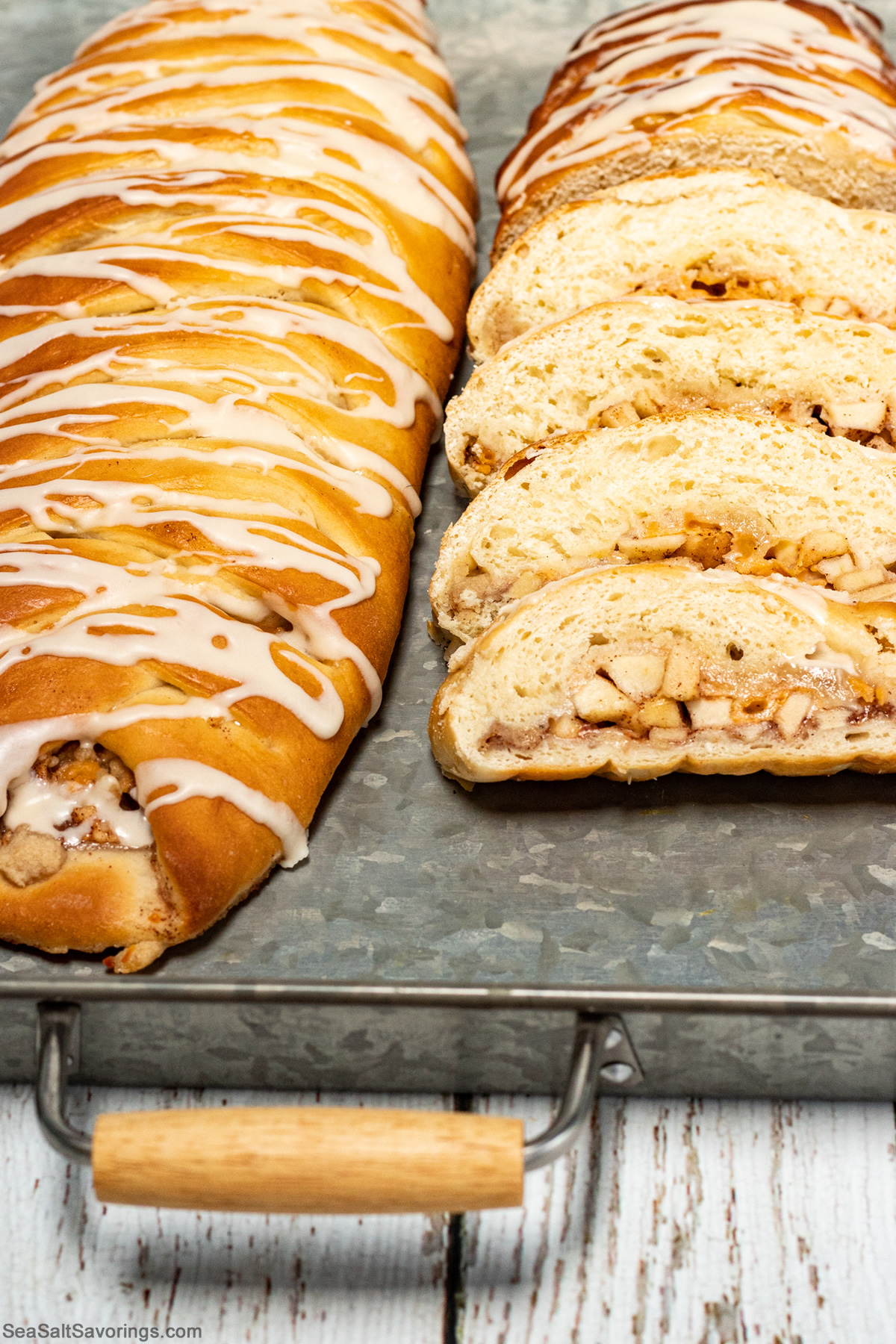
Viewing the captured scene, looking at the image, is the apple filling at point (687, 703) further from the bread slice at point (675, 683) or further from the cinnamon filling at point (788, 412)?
the cinnamon filling at point (788, 412)

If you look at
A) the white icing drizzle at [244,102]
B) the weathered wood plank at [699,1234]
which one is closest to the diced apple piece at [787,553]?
the weathered wood plank at [699,1234]

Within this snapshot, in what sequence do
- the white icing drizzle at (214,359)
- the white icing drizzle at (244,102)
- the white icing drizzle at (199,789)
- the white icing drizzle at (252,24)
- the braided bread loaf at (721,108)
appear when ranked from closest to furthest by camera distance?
the white icing drizzle at (199,789) < the white icing drizzle at (214,359) < the braided bread loaf at (721,108) < the white icing drizzle at (244,102) < the white icing drizzle at (252,24)

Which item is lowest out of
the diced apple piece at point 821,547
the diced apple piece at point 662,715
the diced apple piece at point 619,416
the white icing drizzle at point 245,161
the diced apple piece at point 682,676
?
the diced apple piece at point 662,715

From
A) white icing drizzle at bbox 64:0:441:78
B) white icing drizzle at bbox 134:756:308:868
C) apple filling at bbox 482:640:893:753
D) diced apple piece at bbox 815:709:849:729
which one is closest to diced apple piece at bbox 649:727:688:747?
apple filling at bbox 482:640:893:753

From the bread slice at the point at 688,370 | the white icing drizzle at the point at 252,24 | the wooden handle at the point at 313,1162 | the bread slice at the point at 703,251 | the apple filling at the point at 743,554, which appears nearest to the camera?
the wooden handle at the point at 313,1162

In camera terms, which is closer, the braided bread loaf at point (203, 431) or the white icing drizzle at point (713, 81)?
the braided bread loaf at point (203, 431)

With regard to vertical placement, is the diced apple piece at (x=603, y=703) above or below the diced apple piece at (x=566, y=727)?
above

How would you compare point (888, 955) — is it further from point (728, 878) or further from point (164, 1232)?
point (164, 1232)

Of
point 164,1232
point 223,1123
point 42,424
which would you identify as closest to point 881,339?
point 42,424

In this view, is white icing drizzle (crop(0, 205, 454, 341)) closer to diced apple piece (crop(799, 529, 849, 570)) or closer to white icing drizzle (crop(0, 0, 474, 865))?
white icing drizzle (crop(0, 0, 474, 865))
